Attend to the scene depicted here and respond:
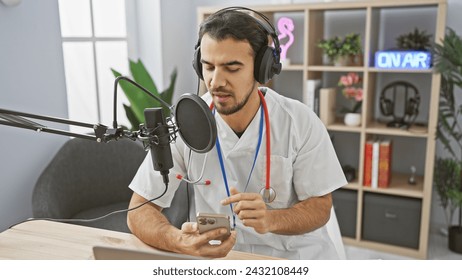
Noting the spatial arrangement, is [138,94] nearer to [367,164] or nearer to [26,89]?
[26,89]

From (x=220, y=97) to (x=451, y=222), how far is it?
2017 mm

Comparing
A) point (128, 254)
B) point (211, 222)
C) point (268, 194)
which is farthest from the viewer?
point (268, 194)

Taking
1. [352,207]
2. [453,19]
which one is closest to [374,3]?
[453,19]

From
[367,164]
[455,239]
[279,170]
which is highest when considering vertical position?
[279,170]

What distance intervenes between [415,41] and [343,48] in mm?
375

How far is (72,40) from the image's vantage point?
90.9 inches

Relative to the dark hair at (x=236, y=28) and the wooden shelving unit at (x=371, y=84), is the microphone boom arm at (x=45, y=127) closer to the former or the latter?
the dark hair at (x=236, y=28)

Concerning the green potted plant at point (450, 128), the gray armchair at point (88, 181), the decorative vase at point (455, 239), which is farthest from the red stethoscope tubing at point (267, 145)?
the decorative vase at point (455, 239)

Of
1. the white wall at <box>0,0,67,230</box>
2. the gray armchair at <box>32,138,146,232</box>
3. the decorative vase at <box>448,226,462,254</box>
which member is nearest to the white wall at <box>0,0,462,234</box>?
the white wall at <box>0,0,67,230</box>

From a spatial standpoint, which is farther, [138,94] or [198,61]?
[138,94]

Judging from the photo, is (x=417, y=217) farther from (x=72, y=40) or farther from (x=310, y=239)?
(x=72, y=40)

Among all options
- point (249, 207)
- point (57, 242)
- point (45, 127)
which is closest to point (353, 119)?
point (249, 207)

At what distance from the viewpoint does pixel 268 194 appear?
4.09 ft

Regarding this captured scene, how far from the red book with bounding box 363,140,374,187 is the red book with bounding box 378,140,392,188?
0.05 metres
